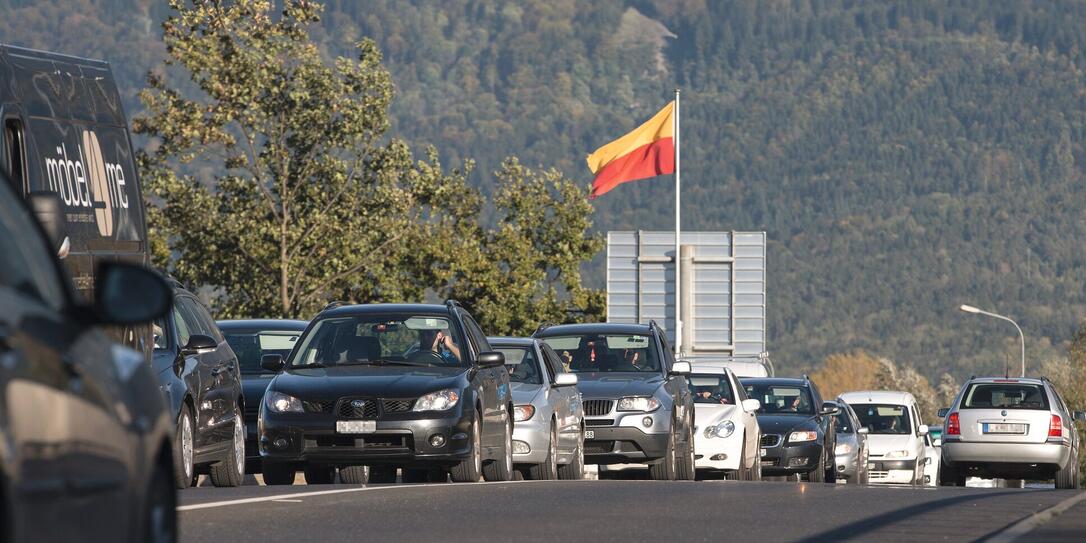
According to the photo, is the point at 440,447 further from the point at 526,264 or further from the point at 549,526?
the point at 526,264

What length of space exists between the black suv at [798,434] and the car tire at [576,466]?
8.29 meters

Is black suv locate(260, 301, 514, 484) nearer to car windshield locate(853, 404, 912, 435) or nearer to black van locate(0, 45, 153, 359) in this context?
black van locate(0, 45, 153, 359)

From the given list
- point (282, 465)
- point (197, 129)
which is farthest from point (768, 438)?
point (197, 129)

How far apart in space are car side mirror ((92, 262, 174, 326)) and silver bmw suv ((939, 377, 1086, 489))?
2602 cm

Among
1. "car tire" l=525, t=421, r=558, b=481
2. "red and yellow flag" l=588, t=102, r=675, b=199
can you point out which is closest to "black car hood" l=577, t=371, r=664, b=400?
"car tire" l=525, t=421, r=558, b=481

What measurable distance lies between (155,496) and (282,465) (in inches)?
473

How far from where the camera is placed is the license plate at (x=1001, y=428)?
30.5m

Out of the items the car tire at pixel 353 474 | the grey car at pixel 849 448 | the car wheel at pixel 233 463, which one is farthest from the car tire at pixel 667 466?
the grey car at pixel 849 448

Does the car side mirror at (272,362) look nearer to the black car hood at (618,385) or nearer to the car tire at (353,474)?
the car tire at (353,474)

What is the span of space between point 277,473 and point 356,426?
1606 millimetres

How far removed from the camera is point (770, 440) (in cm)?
3025

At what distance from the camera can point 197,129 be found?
5006cm

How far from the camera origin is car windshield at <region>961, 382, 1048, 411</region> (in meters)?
30.7

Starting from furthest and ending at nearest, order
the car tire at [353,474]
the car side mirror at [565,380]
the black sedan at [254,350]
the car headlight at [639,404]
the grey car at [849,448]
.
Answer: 1. the grey car at [849,448]
2. the car headlight at [639,404]
3. the black sedan at [254,350]
4. the car side mirror at [565,380]
5. the car tire at [353,474]
